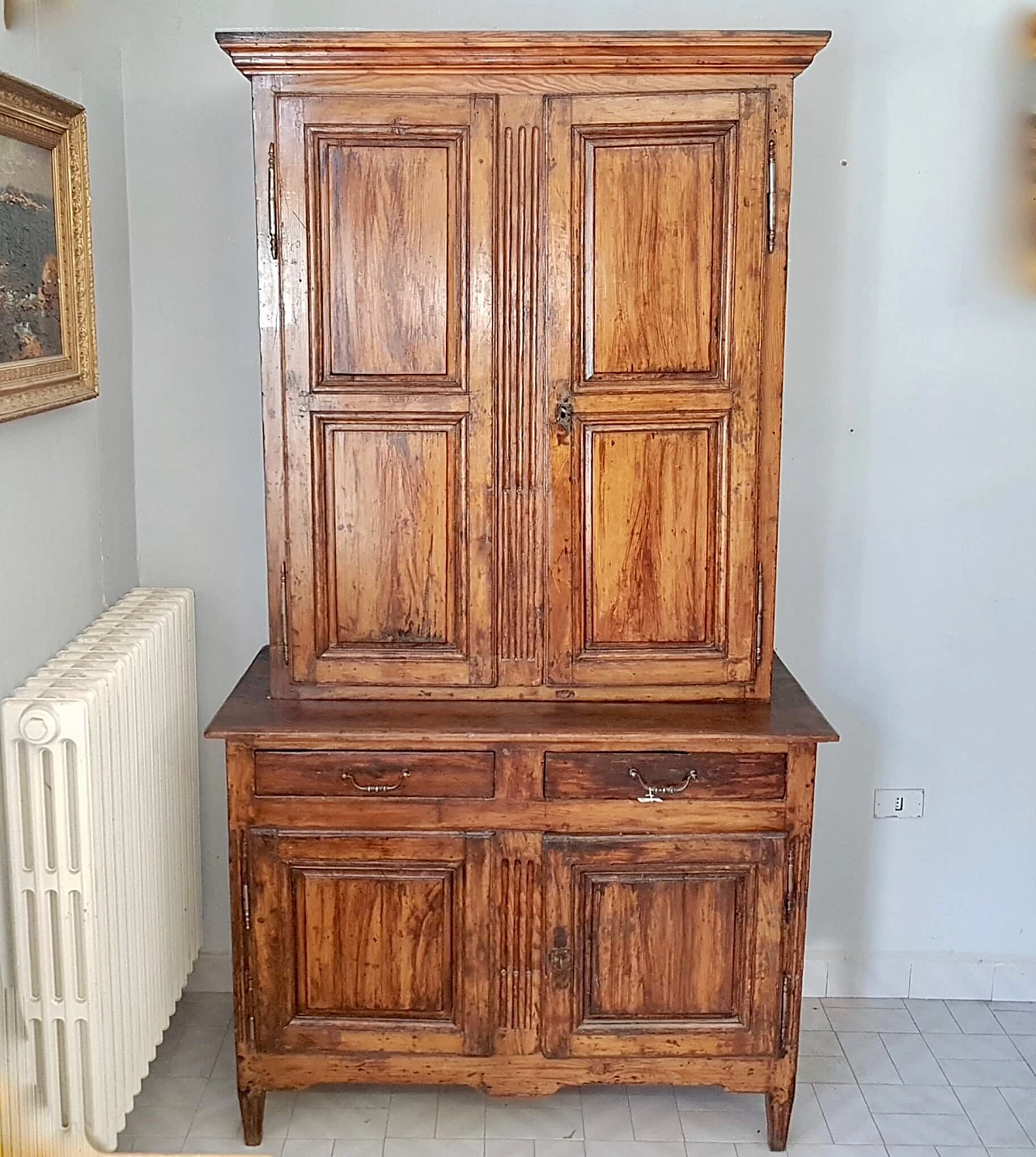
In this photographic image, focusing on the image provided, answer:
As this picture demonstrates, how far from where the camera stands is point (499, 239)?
7.48 ft

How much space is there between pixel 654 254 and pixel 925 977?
179 cm

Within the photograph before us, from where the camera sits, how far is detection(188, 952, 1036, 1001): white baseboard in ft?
9.78

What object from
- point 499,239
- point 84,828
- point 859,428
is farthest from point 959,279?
→ point 84,828

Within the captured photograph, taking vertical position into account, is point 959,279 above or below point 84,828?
above

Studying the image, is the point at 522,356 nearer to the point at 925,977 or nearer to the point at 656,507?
the point at 656,507

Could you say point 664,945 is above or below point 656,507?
below

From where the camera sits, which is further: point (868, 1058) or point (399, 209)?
point (868, 1058)

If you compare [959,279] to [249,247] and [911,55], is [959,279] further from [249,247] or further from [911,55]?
[249,247]

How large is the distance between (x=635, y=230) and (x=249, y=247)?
885 millimetres

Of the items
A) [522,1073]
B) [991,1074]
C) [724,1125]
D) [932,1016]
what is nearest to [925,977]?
[932,1016]

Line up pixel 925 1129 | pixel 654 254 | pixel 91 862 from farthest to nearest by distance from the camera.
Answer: pixel 925 1129, pixel 654 254, pixel 91 862

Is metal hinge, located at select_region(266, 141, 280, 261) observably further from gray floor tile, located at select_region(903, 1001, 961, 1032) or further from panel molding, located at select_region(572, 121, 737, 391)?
gray floor tile, located at select_region(903, 1001, 961, 1032)

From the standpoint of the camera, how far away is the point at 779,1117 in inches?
95.1

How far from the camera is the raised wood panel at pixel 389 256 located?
7.41 ft
